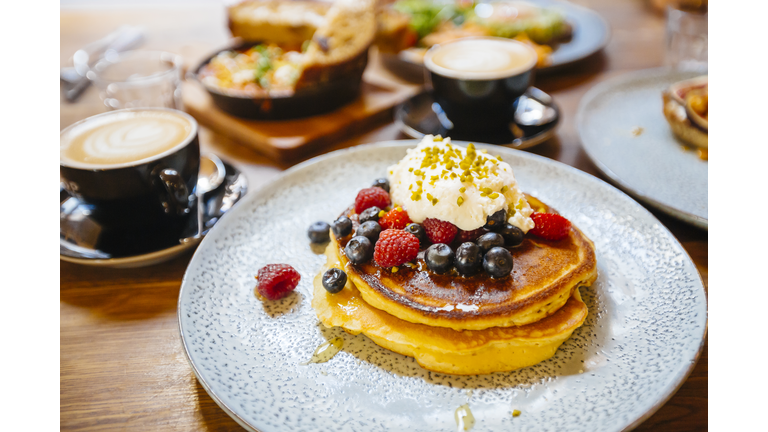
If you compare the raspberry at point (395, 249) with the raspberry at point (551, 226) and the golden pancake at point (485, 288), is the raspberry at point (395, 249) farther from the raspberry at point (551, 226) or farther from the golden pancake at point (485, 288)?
the raspberry at point (551, 226)

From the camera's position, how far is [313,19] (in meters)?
2.45

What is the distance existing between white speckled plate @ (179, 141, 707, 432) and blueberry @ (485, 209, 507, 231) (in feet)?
0.81

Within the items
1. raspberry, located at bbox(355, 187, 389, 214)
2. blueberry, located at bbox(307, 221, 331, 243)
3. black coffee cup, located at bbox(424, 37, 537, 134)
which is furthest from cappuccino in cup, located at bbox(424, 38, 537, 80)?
blueberry, located at bbox(307, 221, 331, 243)

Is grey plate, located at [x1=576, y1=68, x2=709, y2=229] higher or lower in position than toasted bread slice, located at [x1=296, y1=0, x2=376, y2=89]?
lower

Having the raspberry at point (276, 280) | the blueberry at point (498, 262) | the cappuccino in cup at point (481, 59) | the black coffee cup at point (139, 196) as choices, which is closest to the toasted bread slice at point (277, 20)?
the cappuccino in cup at point (481, 59)

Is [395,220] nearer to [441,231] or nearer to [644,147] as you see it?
[441,231]

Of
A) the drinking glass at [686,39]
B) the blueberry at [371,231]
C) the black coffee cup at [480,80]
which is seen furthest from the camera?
the drinking glass at [686,39]

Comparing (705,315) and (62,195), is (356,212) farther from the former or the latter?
(62,195)

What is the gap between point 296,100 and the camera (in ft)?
6.43

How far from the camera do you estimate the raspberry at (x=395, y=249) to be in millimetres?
1103

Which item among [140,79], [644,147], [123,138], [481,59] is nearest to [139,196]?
[123,138]

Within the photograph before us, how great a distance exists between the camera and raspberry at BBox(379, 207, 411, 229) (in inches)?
47.7

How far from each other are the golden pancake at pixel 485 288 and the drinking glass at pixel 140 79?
1379 mm

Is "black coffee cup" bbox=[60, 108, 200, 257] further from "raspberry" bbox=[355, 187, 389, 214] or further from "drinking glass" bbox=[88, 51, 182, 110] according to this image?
"drinking glass" bbox=[88, 51, 182, 110]
